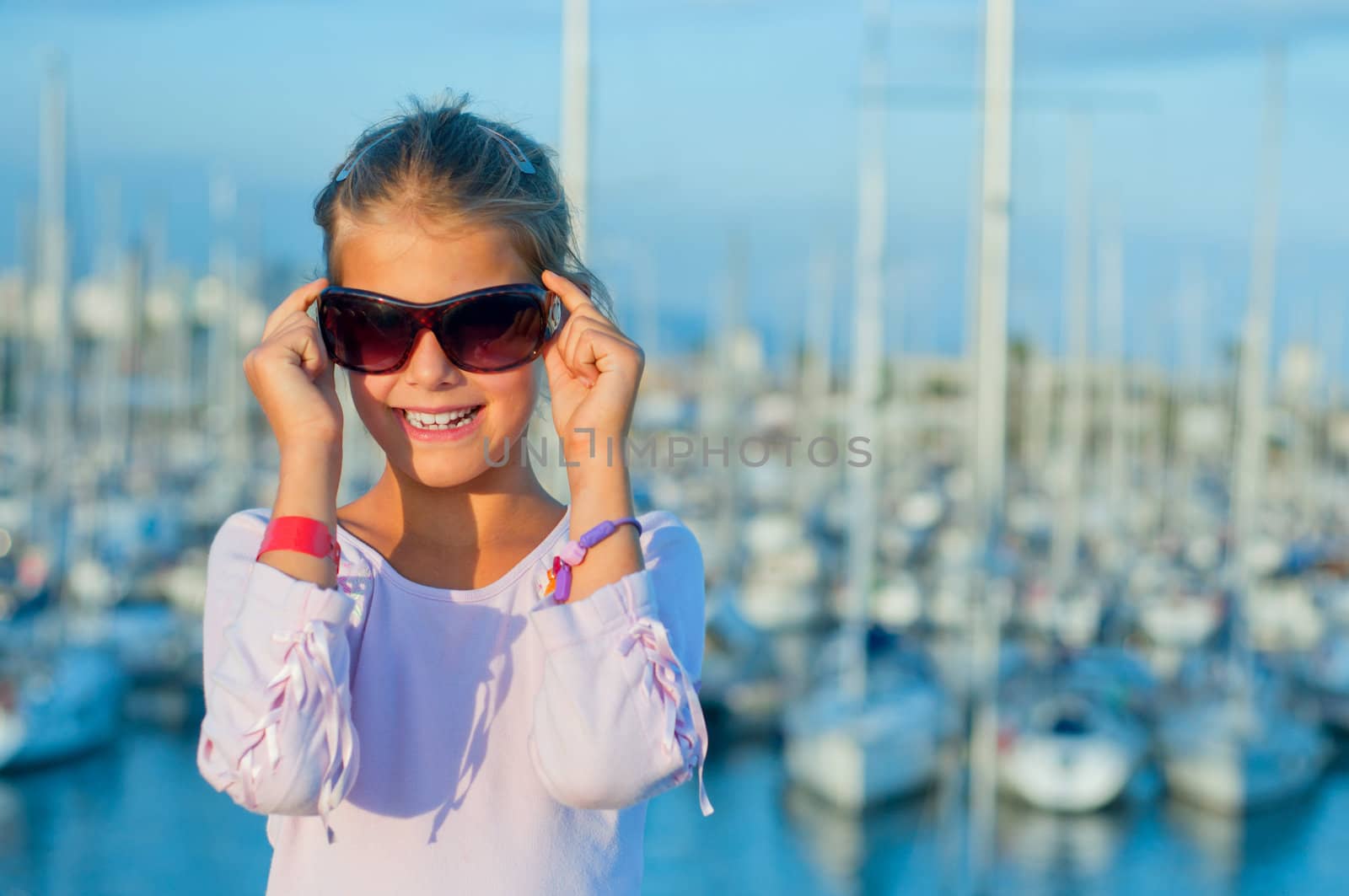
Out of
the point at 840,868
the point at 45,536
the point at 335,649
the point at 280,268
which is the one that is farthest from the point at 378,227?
the point at 280,268

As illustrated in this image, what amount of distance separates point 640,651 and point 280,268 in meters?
38.4

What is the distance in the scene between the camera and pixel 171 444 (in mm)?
41469

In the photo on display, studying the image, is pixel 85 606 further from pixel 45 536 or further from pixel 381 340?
pixel 381 340

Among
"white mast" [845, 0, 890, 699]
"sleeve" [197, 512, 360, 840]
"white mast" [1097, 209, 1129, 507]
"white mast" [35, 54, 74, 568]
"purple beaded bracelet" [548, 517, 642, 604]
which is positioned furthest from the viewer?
"white mast" [1097, 209, 1129, 507]

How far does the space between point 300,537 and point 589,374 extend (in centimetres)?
46

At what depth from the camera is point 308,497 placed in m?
1.68

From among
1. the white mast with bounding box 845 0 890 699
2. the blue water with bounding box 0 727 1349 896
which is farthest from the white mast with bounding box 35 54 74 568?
the white mast with bounding box 845 0 890 699

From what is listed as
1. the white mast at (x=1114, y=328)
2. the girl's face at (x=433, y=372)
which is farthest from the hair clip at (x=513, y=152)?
the white mast at (x=1114, y=328)

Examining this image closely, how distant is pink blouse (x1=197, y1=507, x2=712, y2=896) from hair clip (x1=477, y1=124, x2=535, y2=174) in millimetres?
495

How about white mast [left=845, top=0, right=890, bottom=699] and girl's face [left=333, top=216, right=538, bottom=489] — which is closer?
girl's face [left=333, top=216, right=538, bottom=489]

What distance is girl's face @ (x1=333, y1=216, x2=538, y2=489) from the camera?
1.79 meters

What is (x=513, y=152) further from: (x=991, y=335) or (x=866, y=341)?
(x=866, y=341)

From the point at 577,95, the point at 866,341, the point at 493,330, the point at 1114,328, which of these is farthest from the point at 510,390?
the point at 1114,328

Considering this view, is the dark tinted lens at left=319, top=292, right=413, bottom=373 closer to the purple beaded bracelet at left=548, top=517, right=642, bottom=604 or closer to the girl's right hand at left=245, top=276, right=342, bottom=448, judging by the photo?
the girl's right hand at left=245, top=276, right=342, bottom=448
